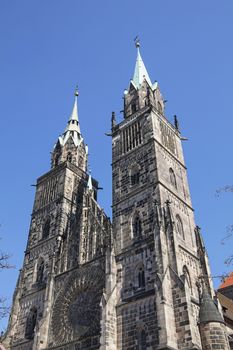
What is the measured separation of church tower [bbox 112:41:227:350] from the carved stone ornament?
1564 mm

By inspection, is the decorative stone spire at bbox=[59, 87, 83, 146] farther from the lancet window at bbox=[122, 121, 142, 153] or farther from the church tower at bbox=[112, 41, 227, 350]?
the lancet window at bbox=[122, 121, 142, 153]

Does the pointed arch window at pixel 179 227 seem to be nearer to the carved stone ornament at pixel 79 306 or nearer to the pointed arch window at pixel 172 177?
the pointed arch window at pixel 172 177

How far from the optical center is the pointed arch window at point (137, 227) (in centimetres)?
2437

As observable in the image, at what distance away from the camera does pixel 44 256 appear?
29891mm

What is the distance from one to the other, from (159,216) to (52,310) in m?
9.48

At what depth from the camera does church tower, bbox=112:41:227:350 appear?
769 inches

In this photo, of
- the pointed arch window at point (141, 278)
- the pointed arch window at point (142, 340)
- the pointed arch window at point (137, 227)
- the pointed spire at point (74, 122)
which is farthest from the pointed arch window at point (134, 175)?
the pointed spire at point (74, 122)

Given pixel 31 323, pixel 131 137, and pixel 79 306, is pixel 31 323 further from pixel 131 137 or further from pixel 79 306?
pixel 131 137

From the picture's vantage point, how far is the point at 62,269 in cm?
2738

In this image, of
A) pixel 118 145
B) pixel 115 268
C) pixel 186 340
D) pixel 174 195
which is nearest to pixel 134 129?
pixel 118 145

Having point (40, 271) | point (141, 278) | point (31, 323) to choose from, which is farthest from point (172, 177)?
point (31, 323)

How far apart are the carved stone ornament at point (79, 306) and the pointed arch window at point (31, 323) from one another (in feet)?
8.11

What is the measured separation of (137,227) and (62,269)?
648cm

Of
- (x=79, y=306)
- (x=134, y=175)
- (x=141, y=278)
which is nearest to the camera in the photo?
(x=141, y=278)
